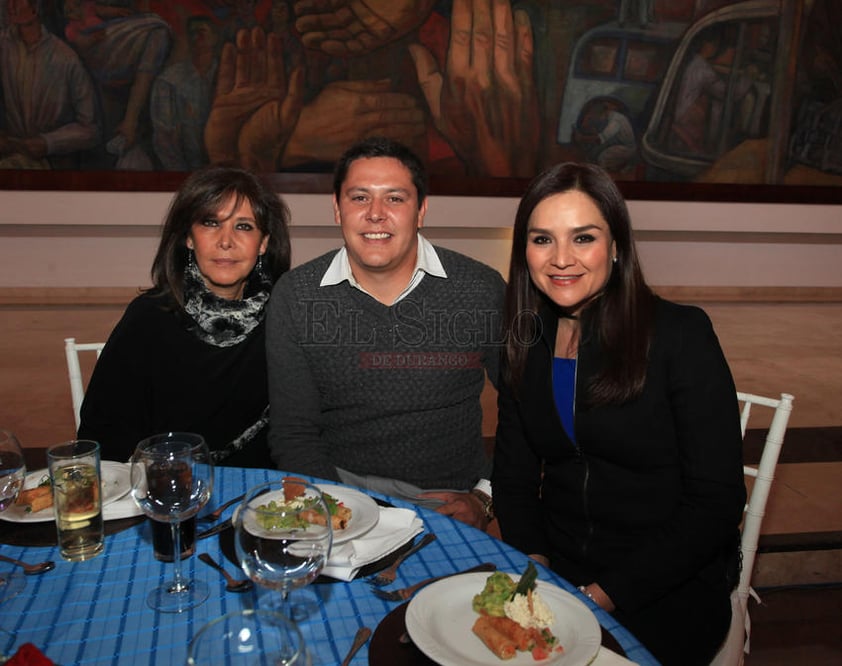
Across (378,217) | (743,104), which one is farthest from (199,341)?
(743,104)

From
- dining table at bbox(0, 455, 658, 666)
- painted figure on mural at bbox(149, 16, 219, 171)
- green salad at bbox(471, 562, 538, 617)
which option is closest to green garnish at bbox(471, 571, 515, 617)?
green salad at bbox(471, 562, 538, 617)

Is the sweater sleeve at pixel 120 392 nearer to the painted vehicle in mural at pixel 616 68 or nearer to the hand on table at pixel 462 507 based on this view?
the hand on table at pixel 462 507

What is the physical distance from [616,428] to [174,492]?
109 centimetres

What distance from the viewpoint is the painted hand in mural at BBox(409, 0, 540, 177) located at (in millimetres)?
7023

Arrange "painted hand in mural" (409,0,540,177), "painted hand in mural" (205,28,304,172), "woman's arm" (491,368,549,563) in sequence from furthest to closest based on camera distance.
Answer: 1. "painted hand in mural" (409,0,540,177)
2. "painted hand in mural" (205,28,304,172)
3. "woman's arm" (491,368,549,563)

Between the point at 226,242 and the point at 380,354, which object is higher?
the point at 226,242

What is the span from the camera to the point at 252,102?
6766mm

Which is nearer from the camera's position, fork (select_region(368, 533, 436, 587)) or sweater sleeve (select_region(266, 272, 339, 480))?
fork (select_region(368, 533, 436, 587))

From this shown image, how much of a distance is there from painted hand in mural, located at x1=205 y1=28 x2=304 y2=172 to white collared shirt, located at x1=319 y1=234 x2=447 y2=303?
16.1ft

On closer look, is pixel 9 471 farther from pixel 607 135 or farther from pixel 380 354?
pixel 607 135

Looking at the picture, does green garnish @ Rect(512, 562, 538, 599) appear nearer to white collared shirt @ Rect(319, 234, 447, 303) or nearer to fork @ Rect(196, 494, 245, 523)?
fork @ Rect(196, 494, 245, 523)

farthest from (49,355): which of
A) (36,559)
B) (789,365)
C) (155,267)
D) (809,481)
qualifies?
(789,365)

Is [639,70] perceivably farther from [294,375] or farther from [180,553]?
[180,553]

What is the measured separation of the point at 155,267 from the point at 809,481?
11.1ft
